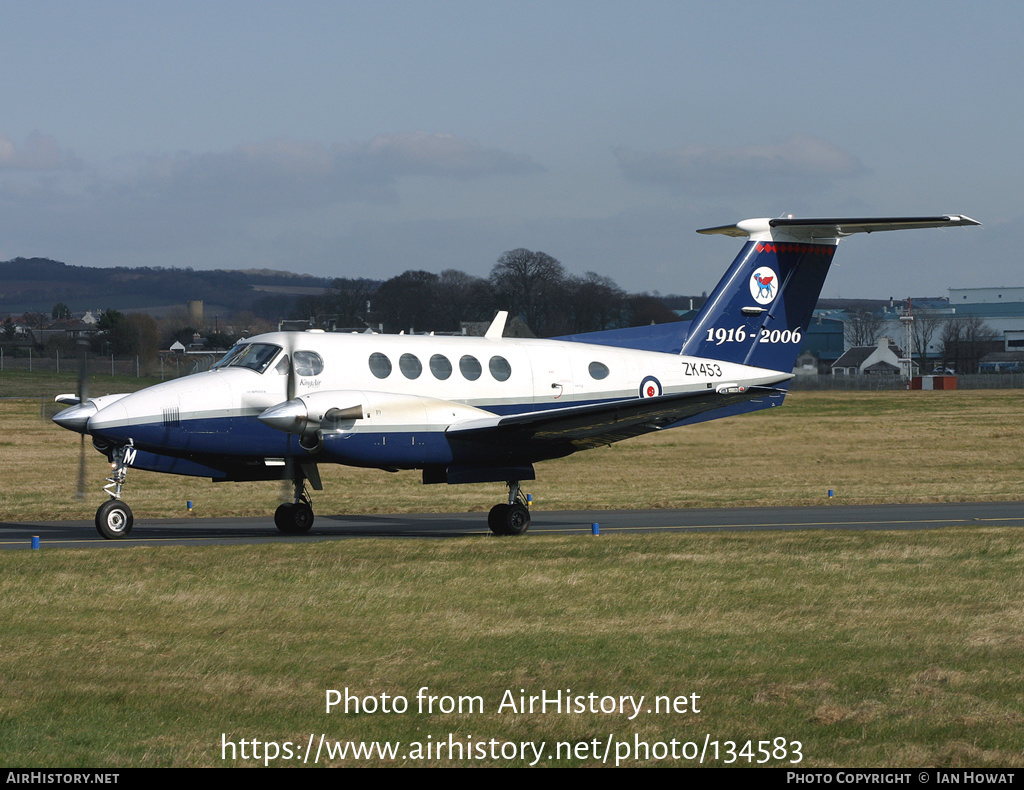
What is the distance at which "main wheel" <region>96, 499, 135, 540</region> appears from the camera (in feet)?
59.4

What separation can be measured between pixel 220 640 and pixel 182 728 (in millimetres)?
2927

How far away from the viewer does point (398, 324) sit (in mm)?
45062

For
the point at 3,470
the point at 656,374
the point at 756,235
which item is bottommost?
the point at 3,470

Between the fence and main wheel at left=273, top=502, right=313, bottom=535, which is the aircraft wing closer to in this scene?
main wheel at left=273, top=502, right=313, bottom=535

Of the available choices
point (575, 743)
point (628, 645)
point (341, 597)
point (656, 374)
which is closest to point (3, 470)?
point (656, 374)

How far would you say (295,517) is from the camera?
20047 millimetres

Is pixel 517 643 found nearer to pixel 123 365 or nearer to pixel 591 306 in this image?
pixel 123 365

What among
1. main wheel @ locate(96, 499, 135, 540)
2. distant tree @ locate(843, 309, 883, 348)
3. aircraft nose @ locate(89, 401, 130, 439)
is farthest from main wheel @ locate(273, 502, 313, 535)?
distant tree @ locate(843, 309, 883, 348)

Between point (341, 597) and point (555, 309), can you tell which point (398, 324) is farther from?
point (341, 597)

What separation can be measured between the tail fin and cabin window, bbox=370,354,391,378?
267 inches

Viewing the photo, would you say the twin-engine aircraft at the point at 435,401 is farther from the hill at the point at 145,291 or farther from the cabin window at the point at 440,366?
the hill at the point at 145,291

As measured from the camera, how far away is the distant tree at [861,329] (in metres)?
122

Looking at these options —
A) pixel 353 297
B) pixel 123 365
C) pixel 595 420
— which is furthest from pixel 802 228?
pixel 353 297

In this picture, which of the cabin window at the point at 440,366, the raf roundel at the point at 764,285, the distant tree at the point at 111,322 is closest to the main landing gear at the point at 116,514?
the cabin window at the point at 440,366
